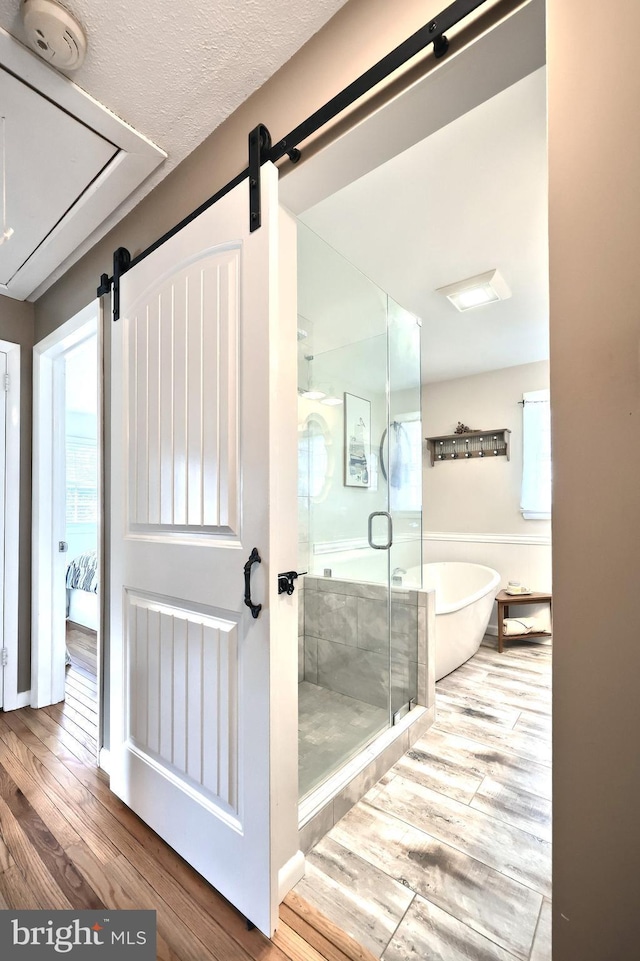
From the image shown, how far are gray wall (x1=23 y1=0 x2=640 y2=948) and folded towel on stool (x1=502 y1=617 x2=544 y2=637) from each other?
322cm

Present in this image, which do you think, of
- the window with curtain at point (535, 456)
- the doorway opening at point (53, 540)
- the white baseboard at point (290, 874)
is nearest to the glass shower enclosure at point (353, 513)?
the white baseboard at point (290, 874)

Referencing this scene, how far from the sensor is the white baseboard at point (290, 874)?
1294 millimetres

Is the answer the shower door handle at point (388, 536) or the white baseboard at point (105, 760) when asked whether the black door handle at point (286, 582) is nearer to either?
the shower door handle at point (388, 536)

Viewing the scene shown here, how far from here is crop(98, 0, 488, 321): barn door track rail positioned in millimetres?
882

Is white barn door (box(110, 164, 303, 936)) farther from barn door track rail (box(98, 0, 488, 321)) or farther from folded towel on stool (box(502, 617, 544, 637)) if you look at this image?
folded towel on stool (box(502, 617, 544, 637))

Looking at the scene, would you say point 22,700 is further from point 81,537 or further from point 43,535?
point 81,537

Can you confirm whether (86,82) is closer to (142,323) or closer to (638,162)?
(142,323)

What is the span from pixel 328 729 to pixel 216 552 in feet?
4.23

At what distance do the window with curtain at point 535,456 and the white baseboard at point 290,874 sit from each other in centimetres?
346

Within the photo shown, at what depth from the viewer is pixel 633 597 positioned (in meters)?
0.68

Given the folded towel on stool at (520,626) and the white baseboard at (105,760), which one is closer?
the white baseboard at (105,760)

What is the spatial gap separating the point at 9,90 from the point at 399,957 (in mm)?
2651

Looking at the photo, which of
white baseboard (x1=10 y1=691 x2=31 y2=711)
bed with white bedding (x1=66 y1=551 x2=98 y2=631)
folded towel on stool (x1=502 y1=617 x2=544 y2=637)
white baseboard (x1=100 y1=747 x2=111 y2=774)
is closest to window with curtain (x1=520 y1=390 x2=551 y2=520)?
folded towel on stool (x1=502 y1=617 x2=544 y2=637)
